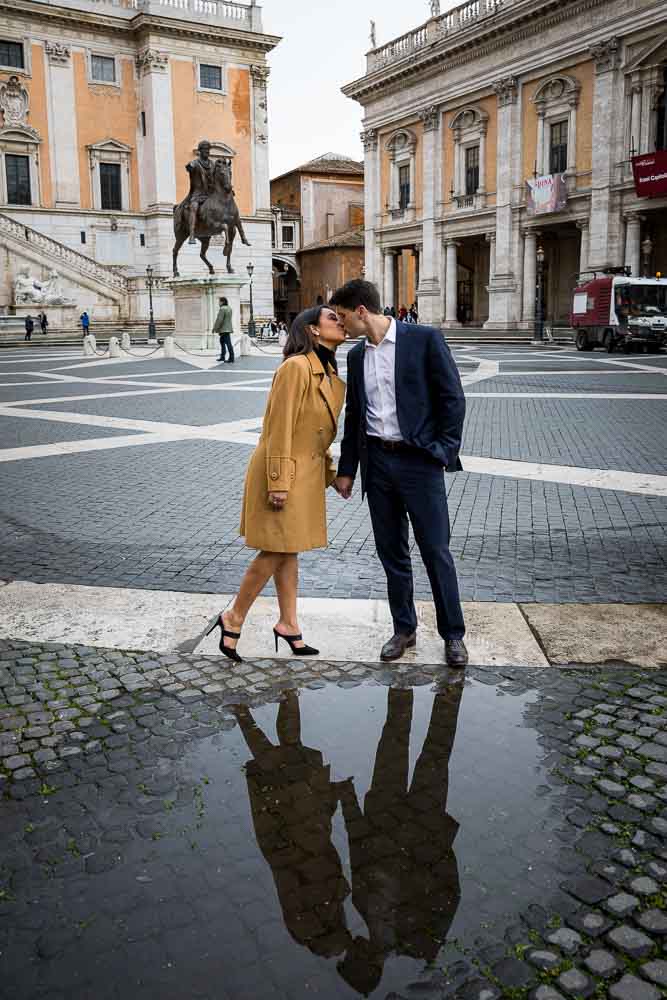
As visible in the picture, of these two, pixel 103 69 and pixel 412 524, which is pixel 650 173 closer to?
pixel 103 69

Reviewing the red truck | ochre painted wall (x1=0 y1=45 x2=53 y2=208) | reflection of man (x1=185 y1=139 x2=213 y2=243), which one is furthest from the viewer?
ochre painted wall (x1=0 y1=45 x2=53 y2=208)

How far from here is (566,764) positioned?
3.07 m

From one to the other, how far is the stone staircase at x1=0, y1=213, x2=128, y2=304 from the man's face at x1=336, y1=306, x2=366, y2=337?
1527 inches

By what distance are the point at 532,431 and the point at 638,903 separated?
27.4 ft

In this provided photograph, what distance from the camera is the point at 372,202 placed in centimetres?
4888

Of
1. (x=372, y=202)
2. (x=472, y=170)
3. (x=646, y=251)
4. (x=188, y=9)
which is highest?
(x=188, y=9)

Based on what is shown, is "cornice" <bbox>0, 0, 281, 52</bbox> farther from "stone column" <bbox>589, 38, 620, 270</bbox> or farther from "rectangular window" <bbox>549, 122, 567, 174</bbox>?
"stone column" <bbox>589, 38, 620, 270</bbox>

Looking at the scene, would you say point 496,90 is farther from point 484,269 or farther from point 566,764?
point 566,764

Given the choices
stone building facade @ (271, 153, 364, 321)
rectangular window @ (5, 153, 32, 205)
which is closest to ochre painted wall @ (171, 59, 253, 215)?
rectangular window @ (5, 153, 32, 205)

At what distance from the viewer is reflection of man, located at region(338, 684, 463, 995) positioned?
7.25 ft

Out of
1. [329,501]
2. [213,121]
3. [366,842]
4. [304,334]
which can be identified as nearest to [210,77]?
[213,121]

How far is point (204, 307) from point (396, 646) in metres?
24.0

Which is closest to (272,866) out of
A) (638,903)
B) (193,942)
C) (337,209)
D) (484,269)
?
(193,942)

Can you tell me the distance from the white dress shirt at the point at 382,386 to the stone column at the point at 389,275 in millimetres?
45428
